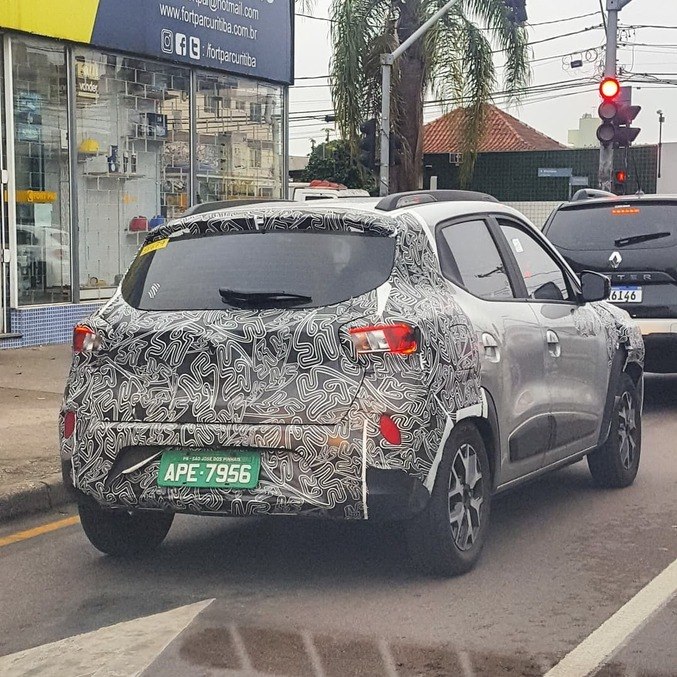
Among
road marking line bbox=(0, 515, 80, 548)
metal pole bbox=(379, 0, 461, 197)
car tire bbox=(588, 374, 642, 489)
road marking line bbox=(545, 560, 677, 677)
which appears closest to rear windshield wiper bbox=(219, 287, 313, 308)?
road marking line bbox=(545, 560, 677, 677)

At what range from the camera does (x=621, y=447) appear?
780 cm

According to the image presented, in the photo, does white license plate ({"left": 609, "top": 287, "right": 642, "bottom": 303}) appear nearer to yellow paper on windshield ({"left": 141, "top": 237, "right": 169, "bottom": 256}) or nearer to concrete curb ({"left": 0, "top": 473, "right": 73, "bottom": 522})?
concrete curb ({"left": 0, "top": 473, "right": 73, "bottom": 522})

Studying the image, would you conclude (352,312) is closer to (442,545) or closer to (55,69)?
(442,545)

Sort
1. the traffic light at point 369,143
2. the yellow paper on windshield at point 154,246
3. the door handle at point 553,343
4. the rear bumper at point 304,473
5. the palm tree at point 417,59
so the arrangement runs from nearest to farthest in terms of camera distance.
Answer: the rear bumper at point 304,473
the yellow paper on windshield at point 154,246
the door handle at point 553,343
the traffic light at point 369,143
the palm tree at point 417,59

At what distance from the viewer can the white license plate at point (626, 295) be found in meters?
10.9

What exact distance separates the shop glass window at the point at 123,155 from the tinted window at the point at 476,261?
10.2 m

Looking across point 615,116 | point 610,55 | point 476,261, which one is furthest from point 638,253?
point 610,55

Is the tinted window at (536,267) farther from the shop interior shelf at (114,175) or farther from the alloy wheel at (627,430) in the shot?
the shop interior shelf at (114,175)

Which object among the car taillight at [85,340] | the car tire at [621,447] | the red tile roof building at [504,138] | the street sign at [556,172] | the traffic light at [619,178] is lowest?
the car tire at [621,447]

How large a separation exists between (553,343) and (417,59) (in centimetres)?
2061

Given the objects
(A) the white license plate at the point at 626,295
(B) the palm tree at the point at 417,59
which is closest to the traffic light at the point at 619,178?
(B) the palm tree at the point at 417,59

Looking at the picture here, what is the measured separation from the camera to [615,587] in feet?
18.4

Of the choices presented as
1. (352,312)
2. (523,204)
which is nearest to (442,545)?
(352,312)

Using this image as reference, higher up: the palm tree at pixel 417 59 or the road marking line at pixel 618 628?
the palm tree at pixel 417 59
